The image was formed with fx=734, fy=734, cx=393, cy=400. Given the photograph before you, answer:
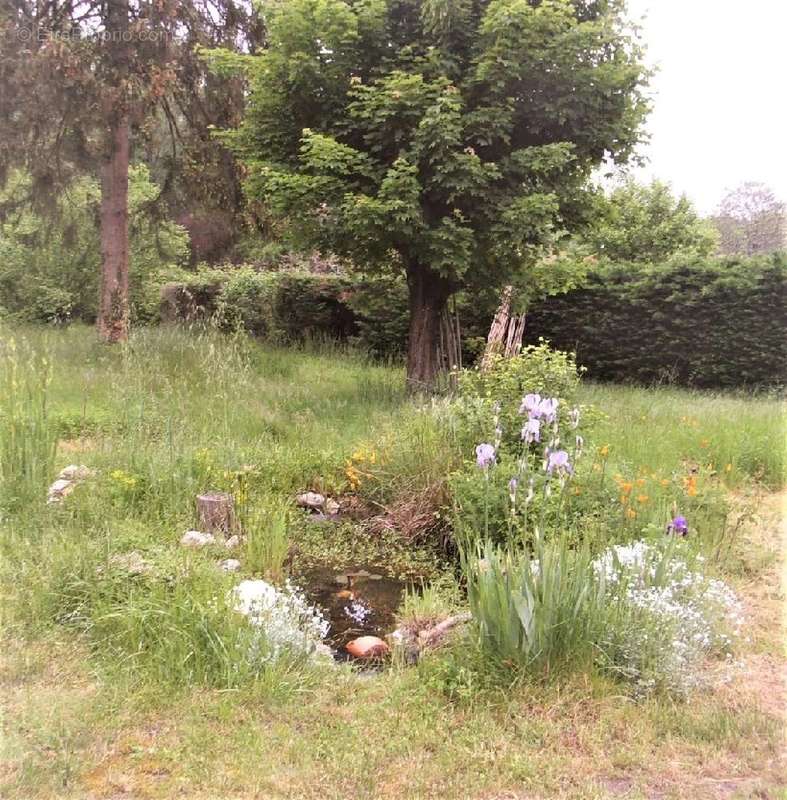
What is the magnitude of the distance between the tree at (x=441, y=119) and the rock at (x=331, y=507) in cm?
289

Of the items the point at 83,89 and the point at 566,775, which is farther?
the point at 83,89

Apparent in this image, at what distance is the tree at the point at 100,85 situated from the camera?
9.62 m

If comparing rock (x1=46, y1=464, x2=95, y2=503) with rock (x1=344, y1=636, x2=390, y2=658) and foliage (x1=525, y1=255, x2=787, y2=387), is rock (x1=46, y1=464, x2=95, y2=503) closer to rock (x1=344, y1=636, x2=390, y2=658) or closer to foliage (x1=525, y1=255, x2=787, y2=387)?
rock (x1=344, y1=636, x2=390, y2=658)

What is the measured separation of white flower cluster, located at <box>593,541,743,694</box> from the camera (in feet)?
9.80

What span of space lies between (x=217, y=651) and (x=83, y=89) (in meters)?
9.04

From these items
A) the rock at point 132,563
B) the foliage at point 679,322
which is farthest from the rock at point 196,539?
the foliage at point 679,322

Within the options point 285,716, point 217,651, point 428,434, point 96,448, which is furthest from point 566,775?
point 96,448

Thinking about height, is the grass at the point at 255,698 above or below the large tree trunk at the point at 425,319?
below

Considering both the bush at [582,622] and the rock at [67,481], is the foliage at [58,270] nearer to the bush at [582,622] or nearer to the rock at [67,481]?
the rock at [67,481]

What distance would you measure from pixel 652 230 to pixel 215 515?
14.4 metres

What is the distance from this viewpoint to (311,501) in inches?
216

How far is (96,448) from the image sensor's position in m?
5.62

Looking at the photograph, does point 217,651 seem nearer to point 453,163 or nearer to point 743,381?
point 453,163

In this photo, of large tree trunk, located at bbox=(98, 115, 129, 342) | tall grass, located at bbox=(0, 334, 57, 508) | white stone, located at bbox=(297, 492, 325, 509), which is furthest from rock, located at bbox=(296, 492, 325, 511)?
large tree trunk, located at bbox=(98, 115, 129, 342)
